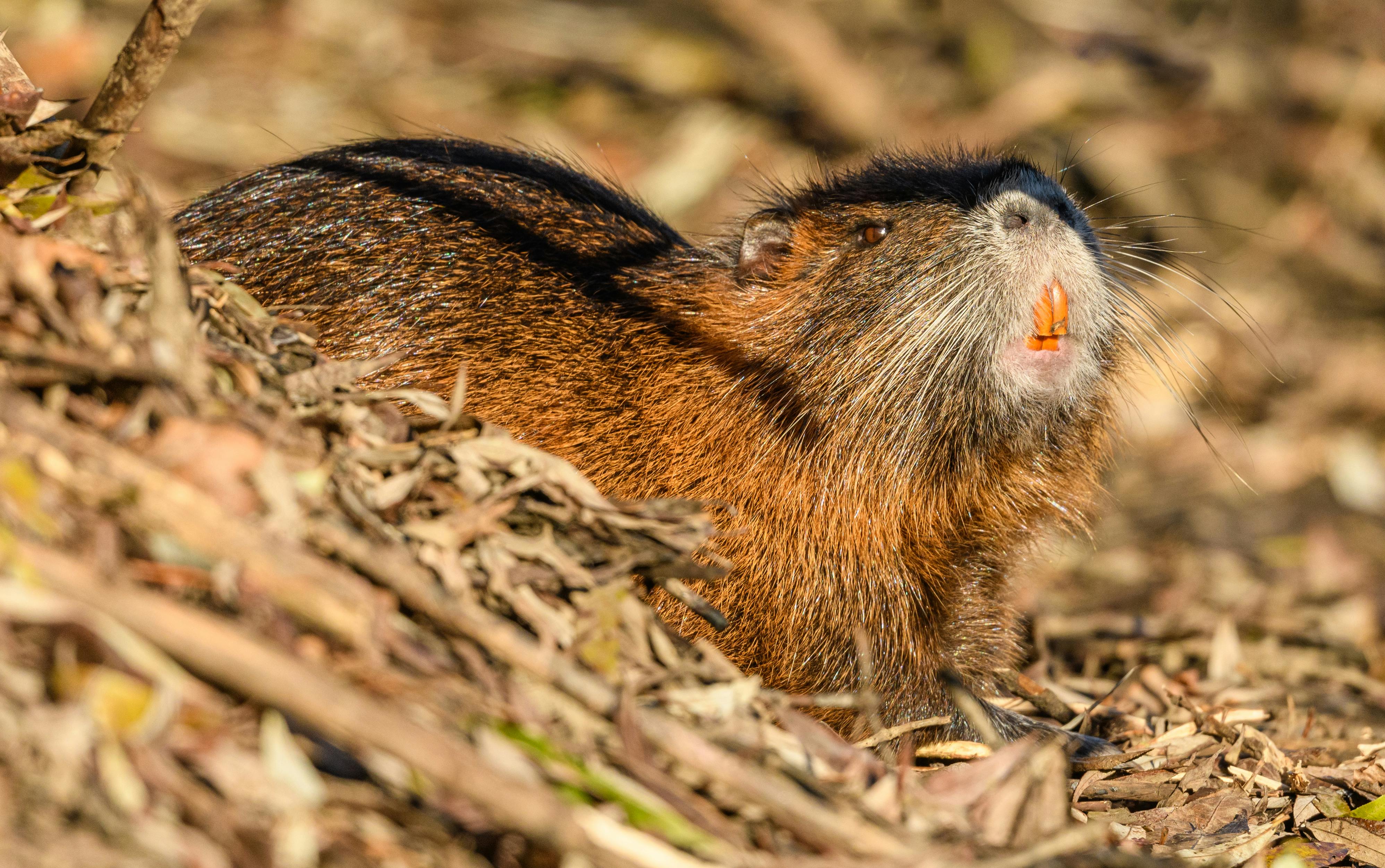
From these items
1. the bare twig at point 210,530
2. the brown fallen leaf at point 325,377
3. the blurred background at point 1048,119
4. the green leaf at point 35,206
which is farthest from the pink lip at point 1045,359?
the blurred background at point 1048,119

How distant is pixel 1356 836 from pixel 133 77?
3.50 meters

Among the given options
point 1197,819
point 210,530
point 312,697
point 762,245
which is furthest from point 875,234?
point 312,697

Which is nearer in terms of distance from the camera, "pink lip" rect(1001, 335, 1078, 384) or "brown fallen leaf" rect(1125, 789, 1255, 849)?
"brown fallen leaf" rect(1125, 789, 1255, 849)

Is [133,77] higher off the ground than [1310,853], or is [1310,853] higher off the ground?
[133,77]

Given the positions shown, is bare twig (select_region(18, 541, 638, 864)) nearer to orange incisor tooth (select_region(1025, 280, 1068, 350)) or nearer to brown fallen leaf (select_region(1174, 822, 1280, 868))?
brown fallen leaf (select_region(1174, 822, 1280, 868))

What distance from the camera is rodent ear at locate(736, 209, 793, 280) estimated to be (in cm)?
424

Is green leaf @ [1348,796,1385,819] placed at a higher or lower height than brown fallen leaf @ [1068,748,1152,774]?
higher

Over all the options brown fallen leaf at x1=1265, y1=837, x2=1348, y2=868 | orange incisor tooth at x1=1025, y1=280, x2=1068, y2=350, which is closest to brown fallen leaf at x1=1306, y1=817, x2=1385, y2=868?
brown fallen leaf at x1=1265, y1=837, x2=1348, y2=868

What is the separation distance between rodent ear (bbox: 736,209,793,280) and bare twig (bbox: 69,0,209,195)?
183cm

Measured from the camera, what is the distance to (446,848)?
2.04 meters

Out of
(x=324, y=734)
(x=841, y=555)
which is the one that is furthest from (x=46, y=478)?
(x=841, y=555)

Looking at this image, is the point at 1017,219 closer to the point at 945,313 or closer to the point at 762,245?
the point at 945,313

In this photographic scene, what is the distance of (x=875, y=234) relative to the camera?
13.1 ft

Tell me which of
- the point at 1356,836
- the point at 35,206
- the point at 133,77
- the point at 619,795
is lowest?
the point at 619,795
